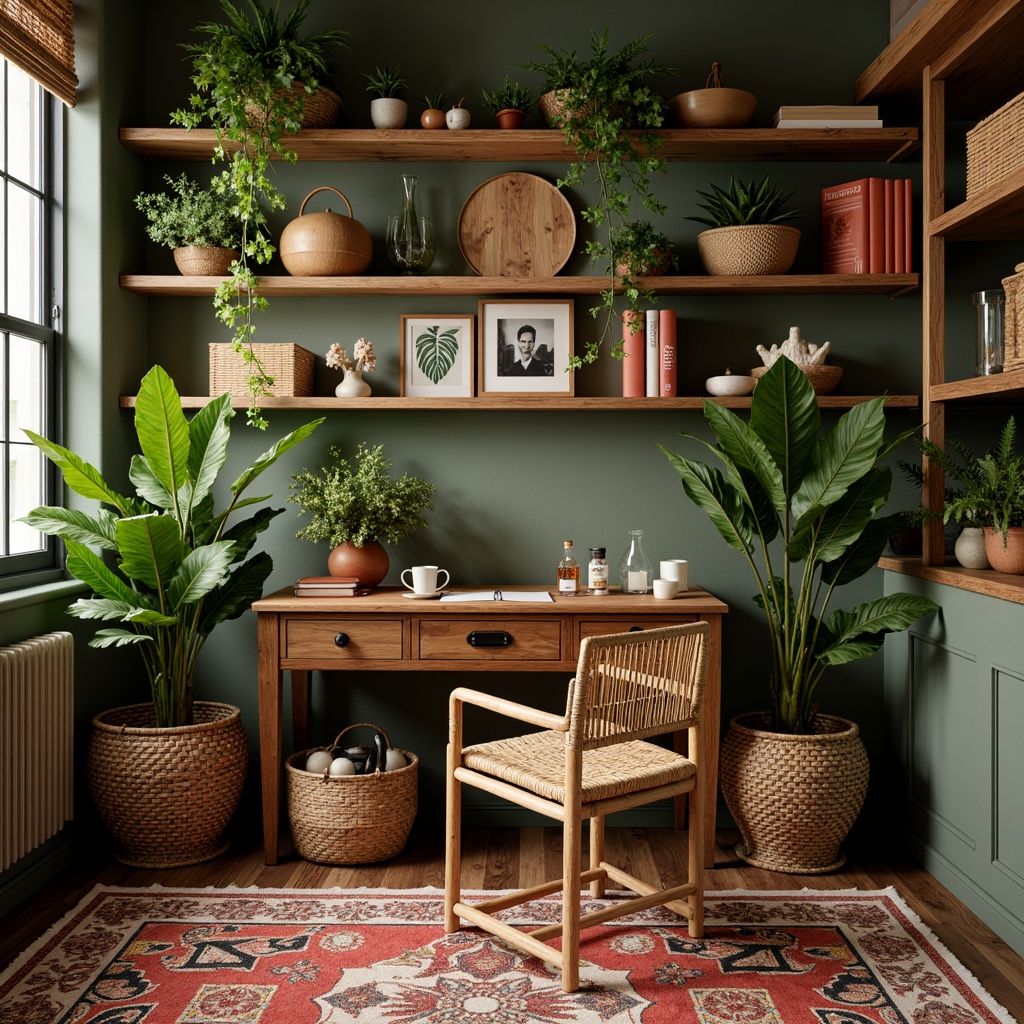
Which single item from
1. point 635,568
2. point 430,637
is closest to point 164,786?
point 430,637

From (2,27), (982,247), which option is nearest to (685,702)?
(982,247)

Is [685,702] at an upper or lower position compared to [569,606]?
lower

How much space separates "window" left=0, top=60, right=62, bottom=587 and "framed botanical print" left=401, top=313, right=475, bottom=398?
120 centimetres

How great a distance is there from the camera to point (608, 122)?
3.19 metres

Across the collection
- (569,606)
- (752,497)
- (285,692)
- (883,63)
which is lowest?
(285,692)

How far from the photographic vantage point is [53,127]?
10.6ft

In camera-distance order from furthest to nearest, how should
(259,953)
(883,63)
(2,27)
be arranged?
(883,63), (2,27), (259,953)

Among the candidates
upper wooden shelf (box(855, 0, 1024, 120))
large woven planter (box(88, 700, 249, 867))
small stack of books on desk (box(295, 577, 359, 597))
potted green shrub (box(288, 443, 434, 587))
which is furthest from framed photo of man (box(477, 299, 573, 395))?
→ large woven planter (box(88, 700, 249, 867))

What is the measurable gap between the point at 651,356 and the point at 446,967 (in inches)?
81.9

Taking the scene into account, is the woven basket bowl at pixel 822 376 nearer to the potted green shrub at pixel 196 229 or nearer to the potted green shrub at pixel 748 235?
the potted green shrub at pixel 748 235

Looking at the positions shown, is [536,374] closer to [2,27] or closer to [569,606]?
[569,606]

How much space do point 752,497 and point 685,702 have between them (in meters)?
0.83

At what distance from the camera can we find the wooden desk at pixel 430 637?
122 inches

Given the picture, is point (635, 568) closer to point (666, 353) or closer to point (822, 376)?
point (666, 353)
